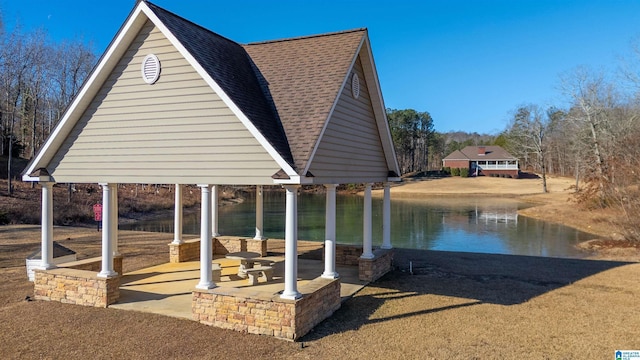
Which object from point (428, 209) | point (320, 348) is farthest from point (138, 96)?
point (428, 209)

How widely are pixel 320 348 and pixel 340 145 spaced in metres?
3.80

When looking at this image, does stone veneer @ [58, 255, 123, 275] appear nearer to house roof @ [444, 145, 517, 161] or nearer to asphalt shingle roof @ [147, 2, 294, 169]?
asphalt shingle roof @ [147, 2, 294, 169]

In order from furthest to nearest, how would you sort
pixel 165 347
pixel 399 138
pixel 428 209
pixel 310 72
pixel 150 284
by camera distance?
pixel 399 138, pixel 428 209, pixel 150 284, pixel 310 72, pixel 165 347

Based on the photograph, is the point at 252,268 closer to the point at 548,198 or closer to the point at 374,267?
the point at 374,267

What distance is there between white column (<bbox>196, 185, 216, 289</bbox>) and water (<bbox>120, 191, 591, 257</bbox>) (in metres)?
13.6

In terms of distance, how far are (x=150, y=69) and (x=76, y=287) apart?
4503 mm

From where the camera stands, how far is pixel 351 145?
29.6 feet

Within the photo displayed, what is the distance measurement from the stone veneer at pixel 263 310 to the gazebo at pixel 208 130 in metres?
0.03

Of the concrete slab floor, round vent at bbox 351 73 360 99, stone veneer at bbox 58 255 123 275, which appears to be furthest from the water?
round vent at bbox 351 73 360 99

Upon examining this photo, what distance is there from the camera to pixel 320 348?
6.42 m

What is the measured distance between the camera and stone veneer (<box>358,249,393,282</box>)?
1020 cm

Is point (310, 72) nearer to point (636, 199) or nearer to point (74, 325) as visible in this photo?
point (74, 325)

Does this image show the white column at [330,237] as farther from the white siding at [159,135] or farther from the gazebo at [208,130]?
the white siding at [159,135]

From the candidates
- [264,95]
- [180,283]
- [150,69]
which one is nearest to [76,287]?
[180,283]
